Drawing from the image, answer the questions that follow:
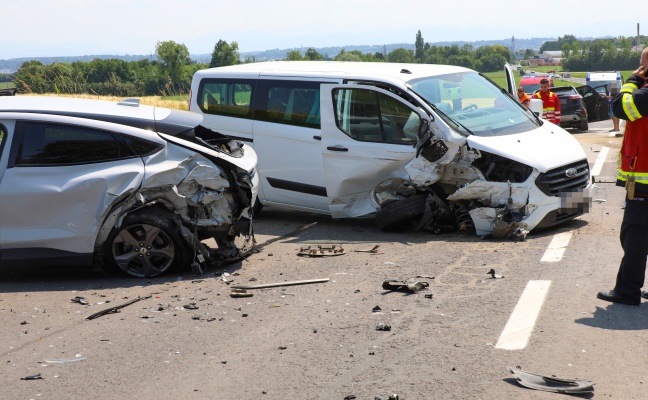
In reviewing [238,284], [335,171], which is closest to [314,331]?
[238,284]

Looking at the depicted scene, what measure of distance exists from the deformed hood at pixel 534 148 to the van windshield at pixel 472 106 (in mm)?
188

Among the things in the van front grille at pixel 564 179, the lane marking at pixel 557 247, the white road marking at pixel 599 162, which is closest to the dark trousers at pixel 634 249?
the lane marking at pixel 557 247

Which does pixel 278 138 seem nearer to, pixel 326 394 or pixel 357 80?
pixel 357 80

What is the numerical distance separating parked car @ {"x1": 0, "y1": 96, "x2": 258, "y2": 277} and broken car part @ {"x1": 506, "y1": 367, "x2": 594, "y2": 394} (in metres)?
4.11

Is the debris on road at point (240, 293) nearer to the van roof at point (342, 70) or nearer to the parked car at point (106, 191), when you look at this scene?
the parked car at point (106, 191)

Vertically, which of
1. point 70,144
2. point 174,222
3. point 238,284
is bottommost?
point 238,284

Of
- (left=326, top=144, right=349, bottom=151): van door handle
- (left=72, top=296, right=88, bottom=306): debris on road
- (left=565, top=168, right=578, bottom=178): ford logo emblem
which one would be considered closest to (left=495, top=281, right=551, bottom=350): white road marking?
(left=565, top=168, right=578, bottom=178): ford logo emblem

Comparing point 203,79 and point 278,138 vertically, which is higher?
point 203,79

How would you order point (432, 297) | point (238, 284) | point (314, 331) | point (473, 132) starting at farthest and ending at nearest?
point (473, 132)
point (238, 284)
point (432, 297)
point (314, 331)

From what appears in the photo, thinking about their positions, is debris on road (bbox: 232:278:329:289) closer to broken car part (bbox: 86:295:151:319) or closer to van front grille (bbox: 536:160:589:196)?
broken car part (bbox: 86:295:151:319)

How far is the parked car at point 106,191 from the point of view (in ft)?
26.2

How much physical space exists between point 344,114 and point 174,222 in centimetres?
307

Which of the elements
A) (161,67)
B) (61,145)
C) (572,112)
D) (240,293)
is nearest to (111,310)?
(240,293)

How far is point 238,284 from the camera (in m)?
7.77
